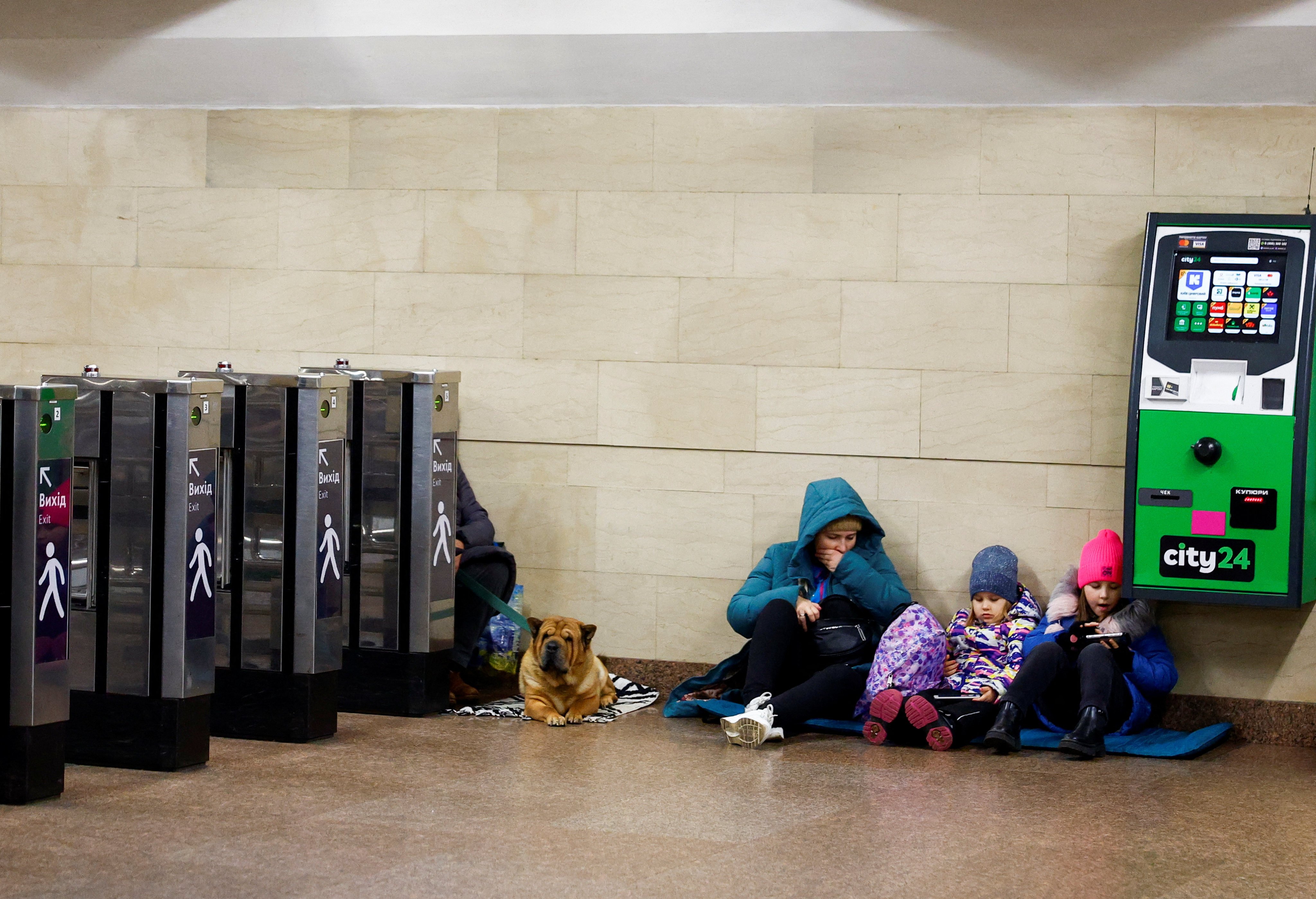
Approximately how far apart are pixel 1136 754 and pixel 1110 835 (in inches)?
50.8

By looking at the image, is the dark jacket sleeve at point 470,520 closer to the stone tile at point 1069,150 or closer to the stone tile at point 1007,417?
the stone tile at point 1007,417

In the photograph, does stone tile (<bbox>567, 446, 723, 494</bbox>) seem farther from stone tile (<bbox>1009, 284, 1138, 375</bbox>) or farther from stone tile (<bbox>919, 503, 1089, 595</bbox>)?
stone tile (<bbox>1009, 284, 1138, 375</bbox>)

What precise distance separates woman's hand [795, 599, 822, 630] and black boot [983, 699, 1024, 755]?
32.7 inches

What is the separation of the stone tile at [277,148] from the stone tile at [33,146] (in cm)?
79

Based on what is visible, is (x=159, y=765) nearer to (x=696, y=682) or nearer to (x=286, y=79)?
(x=696, y=682)

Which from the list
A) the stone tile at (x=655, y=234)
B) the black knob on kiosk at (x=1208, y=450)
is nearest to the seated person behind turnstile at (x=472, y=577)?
the stone tile at (x=655, y=234)

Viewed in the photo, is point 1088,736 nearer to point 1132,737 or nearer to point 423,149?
point 1132,737

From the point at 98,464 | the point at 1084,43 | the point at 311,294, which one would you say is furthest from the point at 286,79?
the point at 1084,43

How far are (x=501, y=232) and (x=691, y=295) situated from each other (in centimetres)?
94

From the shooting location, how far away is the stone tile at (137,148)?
22.9ft

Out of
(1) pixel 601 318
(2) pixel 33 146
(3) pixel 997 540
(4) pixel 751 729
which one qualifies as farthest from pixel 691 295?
(2) pixel 33 146

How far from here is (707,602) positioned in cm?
654

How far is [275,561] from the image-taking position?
17.3 ft

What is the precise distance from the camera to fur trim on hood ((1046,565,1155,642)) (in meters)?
5.79
